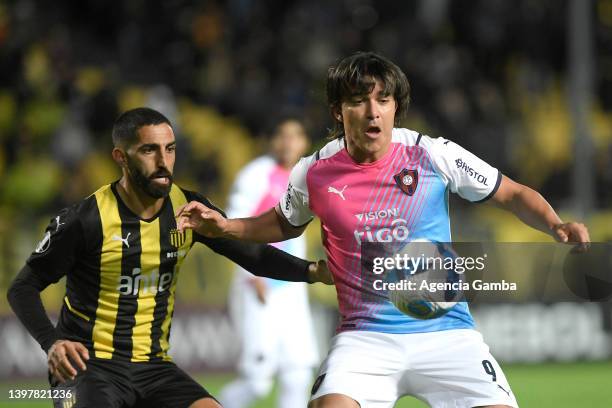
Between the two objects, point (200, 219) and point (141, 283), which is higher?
point (200, 219)

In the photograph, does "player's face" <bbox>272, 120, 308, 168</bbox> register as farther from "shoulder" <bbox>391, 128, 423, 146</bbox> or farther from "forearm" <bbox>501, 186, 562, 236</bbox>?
"forearm" <bbox>501, 186, 562, 236</bbox>

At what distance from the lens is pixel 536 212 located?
489 centimetres

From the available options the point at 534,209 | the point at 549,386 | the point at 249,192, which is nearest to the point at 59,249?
the point at 534,209

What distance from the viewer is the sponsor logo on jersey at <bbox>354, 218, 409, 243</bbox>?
4.95 metres

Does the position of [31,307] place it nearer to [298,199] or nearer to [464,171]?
[298,199]

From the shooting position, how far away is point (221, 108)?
50.5 feet

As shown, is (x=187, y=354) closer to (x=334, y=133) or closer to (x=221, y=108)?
(x=221, y=108)

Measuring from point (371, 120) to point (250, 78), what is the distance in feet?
35.7

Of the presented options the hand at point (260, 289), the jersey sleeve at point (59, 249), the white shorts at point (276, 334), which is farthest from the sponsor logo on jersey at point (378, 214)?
the white shorts at point (276, 334)

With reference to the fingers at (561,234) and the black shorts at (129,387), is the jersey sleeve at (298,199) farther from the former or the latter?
the fingers at (561,234)

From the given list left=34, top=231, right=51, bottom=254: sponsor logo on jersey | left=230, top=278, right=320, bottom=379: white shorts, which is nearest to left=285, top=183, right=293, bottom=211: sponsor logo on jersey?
left=34, top=231, right=51, bottom=254: sponsor logo on jersey

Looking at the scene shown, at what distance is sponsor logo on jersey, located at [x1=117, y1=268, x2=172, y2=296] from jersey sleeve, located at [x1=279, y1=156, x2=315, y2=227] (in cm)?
66

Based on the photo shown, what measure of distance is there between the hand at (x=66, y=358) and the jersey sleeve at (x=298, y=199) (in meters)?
1.16

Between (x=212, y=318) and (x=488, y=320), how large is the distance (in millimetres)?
3022
